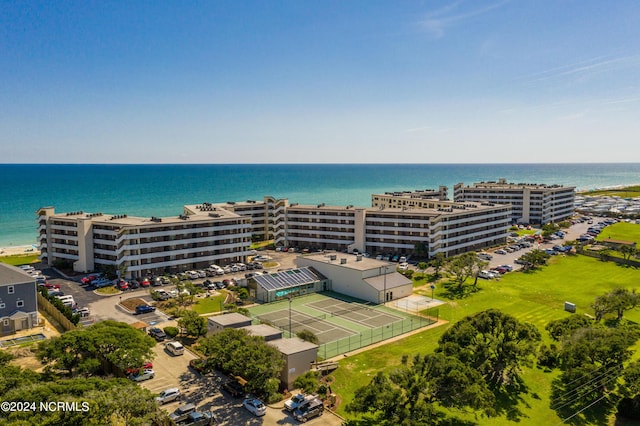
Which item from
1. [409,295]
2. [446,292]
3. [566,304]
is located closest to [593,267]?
[566,304]

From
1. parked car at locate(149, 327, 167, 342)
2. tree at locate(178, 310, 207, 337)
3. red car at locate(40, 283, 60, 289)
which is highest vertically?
tree at locate(178, 310, 207, 337)

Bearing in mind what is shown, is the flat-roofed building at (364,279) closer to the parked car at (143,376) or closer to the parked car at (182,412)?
the parked car at (143,376)

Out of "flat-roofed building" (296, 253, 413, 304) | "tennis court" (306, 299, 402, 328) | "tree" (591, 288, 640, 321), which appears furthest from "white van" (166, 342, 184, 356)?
"tree" (591, 288, 640, 321)

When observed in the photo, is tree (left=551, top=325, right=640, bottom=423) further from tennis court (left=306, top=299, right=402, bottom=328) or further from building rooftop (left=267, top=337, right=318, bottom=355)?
tennis court (left=306, top=299, right=402, bottom=328)

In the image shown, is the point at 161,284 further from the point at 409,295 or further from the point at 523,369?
the point at 523,369

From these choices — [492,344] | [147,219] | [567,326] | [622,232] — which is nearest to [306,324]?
[492,344]

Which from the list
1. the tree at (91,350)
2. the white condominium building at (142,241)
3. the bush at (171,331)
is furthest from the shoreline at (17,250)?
the tree at (91,350)
